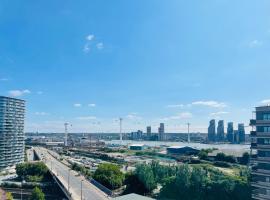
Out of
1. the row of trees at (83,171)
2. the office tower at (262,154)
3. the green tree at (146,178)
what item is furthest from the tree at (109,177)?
the office tower at (262,154)

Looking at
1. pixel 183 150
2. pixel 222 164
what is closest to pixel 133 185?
pixel 222 164

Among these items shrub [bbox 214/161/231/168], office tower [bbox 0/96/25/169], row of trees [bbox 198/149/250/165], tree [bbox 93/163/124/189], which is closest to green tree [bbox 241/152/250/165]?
row of trees [bbox 198/149/250/165]

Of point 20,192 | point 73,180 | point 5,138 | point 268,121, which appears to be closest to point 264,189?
point 268,121

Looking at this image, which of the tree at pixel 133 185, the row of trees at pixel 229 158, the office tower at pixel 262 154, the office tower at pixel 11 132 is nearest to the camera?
the office tower at pixel 262 154

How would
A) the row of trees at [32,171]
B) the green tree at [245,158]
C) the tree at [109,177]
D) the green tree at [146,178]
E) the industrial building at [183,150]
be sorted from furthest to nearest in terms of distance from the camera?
the industrial building at [183,150], the green tree at [245,158], the row of trees at [32,171], the tree at [109,177], the green tree at [146,178]

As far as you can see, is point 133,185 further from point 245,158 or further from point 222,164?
point 245,158

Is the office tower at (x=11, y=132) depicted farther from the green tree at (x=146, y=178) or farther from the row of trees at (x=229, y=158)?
the row of trees at (x=229, y=158)
